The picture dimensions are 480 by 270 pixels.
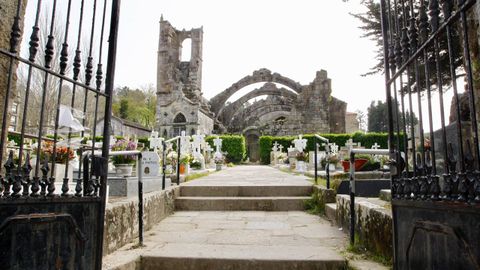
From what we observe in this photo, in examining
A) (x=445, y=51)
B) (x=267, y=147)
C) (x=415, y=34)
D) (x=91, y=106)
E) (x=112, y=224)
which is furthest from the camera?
(x=267, y=147)

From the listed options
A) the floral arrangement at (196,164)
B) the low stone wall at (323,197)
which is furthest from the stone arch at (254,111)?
the low stone wall at (323,197)

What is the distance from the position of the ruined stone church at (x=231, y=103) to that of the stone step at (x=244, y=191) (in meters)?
23.3

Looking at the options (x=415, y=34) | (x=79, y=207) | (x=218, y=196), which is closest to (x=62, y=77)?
(x=79, y=207)

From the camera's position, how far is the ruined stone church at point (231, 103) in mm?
30891

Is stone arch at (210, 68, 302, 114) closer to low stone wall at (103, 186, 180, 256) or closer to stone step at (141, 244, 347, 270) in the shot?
low stone wall at (103, 186, 180, 256)

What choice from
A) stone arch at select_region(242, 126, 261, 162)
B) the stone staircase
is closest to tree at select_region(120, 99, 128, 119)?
stone arch at select_region(242, 126, 261, 162)

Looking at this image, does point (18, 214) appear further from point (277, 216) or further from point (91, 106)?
point (91, 106)

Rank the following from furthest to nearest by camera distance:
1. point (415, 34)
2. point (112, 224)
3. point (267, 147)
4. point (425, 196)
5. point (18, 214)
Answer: point (267, 147) → point (112, 224) → point (415, 34) → point (18, 214) → point (425, 196)

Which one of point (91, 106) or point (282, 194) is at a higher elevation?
point (91, 106)

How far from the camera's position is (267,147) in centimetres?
2848

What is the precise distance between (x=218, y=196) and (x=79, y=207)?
430cm

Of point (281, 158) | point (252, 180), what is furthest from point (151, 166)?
point (281, 158)

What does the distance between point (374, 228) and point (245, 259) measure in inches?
47.6

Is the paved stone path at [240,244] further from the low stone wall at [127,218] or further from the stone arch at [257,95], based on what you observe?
the stone arch at [257,95]
